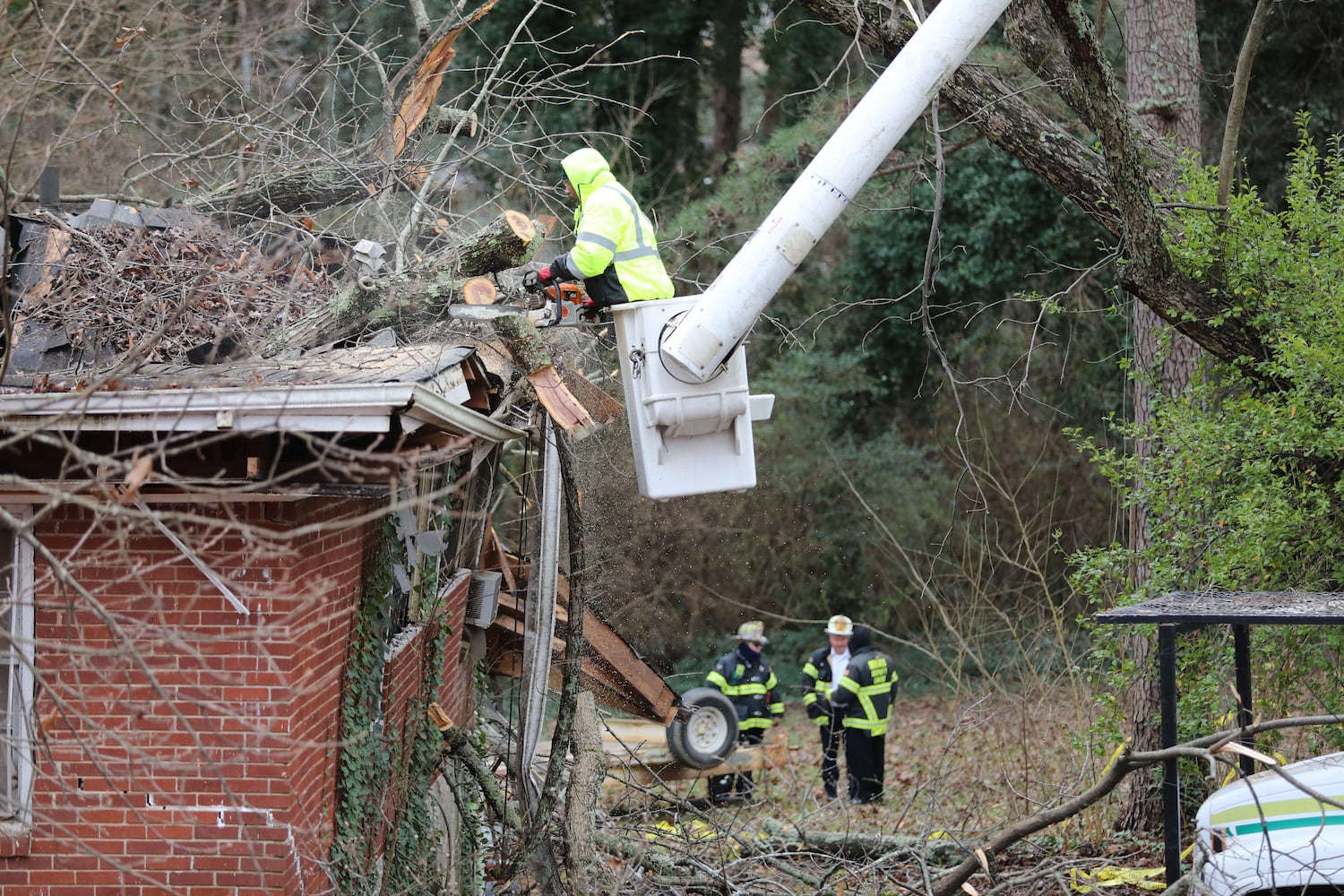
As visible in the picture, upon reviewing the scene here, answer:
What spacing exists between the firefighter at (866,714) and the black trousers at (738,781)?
2.94 feet

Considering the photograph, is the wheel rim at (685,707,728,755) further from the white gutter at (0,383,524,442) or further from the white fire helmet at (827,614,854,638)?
the white gutter at (0,383,524,442)

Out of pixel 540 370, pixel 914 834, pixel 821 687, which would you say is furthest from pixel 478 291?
pixel 821 687

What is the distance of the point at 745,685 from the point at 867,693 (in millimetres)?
1182

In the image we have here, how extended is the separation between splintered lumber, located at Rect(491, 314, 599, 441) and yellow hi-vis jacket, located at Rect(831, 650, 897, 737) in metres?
5.87

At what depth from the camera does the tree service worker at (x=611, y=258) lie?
227 inches

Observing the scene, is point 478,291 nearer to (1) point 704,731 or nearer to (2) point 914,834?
(1) point 704,731

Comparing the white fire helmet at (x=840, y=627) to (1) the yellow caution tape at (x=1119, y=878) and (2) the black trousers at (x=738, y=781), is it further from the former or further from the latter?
(1) the yellow caution tape at (x=1119, y=878)

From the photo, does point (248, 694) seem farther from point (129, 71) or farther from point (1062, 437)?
point (1062, 437)

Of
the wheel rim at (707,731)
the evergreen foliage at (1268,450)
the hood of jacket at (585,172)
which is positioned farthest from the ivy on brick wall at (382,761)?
the evergreen foliage at (1268,450)

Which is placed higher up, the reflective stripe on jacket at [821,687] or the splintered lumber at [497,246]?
the splintered lumber at [497,246]

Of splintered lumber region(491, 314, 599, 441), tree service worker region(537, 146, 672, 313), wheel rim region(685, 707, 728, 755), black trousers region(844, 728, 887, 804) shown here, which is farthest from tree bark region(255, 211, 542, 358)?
black trousers region(844, 728, 887, 804)

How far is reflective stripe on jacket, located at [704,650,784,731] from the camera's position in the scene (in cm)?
1159

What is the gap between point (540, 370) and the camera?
629 cm

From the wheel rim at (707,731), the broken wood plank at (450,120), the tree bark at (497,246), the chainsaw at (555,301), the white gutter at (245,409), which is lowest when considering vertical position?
the wheel rim at (707,731)
